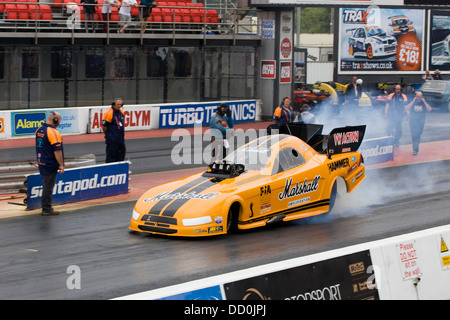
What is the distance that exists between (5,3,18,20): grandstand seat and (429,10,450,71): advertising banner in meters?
25.6

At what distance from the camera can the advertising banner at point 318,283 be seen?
7.35 metres

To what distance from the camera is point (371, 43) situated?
42844 mm

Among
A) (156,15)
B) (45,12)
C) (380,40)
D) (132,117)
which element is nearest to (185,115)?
(132,117)

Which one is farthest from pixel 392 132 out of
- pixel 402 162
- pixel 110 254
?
pixel 110 254

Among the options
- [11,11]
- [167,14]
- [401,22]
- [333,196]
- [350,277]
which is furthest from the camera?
[401,22]

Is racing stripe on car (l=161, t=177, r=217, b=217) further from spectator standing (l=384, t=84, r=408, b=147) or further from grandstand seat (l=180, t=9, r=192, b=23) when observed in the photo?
grandstand seat (l=180, t=9, r=192, b=23)

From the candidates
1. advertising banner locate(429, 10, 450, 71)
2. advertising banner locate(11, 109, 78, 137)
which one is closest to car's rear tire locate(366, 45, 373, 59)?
advertising banner locate(429, 10, 450, 71)

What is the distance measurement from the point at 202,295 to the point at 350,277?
Answer: 2020 mm

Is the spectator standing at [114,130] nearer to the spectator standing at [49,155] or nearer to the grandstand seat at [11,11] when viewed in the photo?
the spectator standing at [49,155]

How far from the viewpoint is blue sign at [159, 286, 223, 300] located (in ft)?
22.3

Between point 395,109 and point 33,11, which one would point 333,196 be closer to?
point 395,109

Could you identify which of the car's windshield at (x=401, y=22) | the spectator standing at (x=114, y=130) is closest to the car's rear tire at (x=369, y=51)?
the car's windshield at (x=401, y=22)
